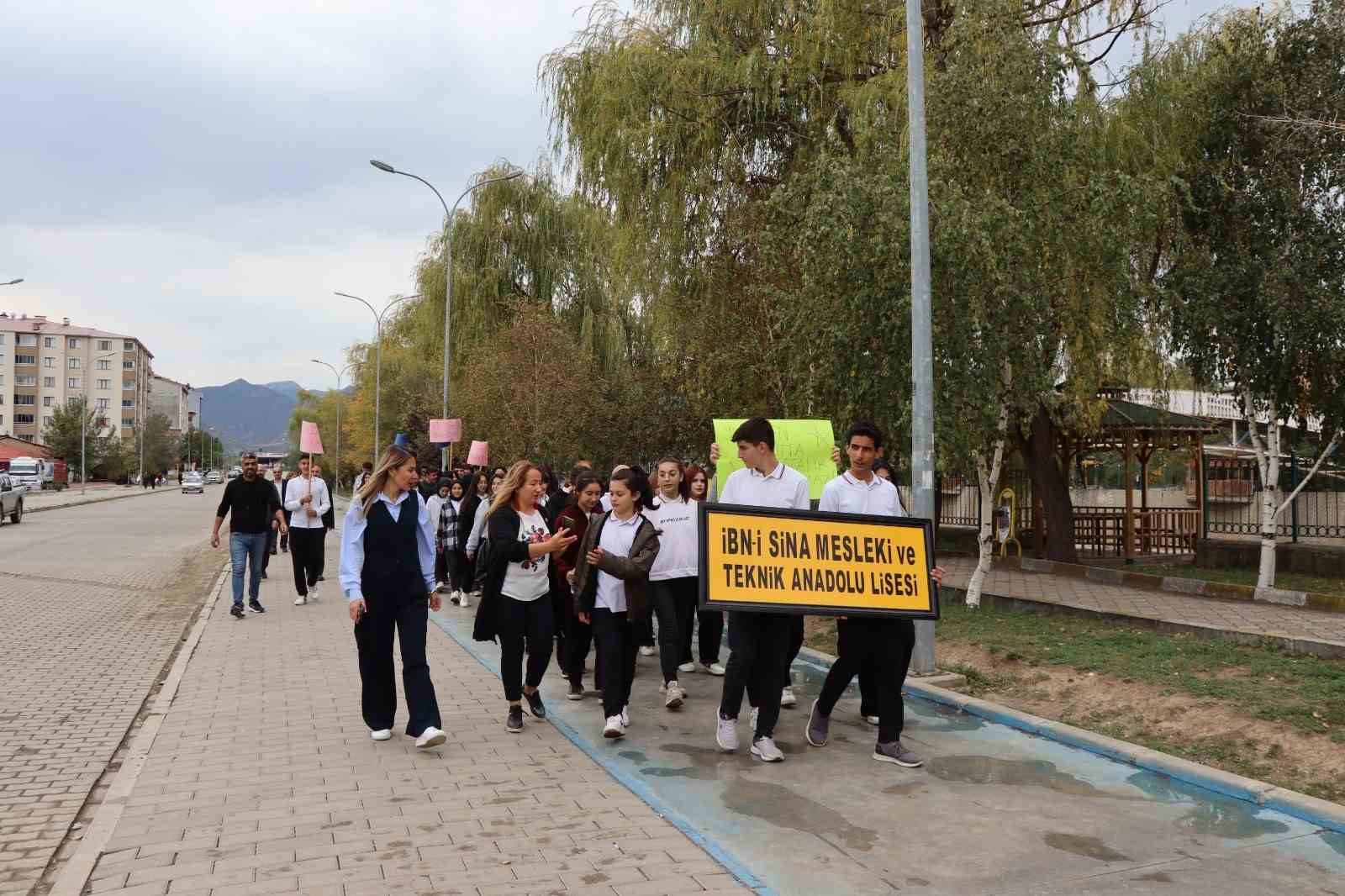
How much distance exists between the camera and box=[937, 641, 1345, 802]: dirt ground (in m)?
6.04

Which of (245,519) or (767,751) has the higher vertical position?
(245,519)

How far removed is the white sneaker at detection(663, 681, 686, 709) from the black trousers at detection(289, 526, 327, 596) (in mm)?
7682

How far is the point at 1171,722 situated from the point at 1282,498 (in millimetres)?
12246

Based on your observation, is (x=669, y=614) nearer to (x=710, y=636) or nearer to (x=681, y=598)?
(x=681, y=598)

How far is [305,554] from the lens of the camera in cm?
1414

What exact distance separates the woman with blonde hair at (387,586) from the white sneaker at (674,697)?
5.61 feet

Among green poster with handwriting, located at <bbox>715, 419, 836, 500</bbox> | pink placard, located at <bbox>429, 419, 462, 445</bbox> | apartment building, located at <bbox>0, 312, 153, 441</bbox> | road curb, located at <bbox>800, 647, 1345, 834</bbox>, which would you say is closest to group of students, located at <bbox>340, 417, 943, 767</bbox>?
road curb, located at <bbox>800, 647, 1345, 834</bbox>

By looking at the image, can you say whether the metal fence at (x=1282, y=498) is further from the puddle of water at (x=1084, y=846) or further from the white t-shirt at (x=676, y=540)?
the puddle of water at (x=1084, y=846)

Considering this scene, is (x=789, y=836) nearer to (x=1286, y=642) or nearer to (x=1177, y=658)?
(x=1177, y=658)

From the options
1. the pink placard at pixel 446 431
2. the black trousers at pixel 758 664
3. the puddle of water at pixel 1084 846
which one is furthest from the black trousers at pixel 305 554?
the puddle of water at pixel 1084 846

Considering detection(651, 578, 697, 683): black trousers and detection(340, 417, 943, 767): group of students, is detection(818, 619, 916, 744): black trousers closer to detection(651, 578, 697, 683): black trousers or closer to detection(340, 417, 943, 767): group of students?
detection(340, 417, 943, 767): group of students

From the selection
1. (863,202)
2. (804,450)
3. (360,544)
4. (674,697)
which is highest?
(863,202)

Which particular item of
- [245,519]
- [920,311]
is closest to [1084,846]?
[920,311]

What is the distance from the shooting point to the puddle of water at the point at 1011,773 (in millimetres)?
5801
